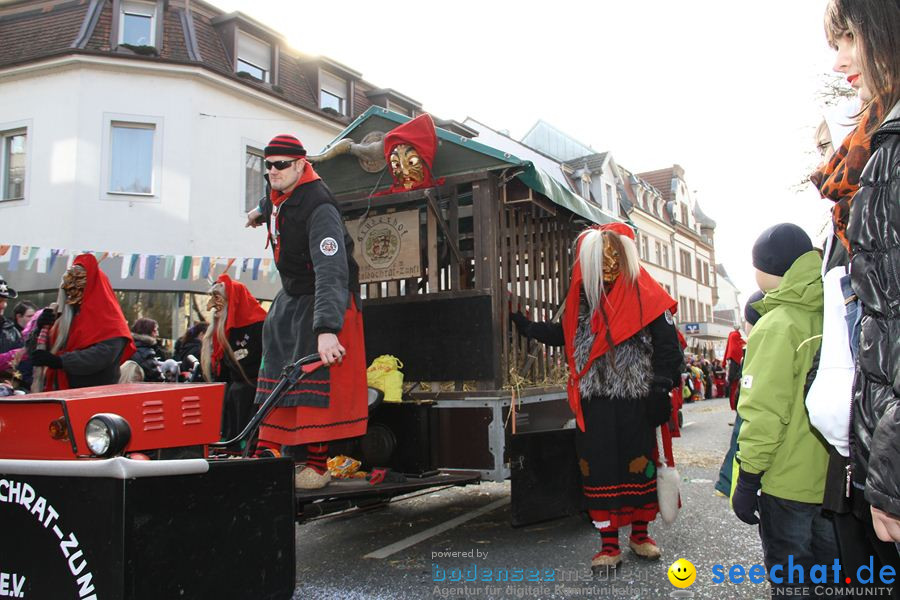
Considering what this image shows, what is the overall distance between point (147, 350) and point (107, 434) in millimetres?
5757

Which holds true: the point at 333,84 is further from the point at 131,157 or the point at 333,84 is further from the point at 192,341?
the point at 192,341

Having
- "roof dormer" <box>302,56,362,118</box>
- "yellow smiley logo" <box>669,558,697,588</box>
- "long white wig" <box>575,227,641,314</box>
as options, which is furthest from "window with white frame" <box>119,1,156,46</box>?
"yellow smiley logo" <box>669,558,697,588</box>

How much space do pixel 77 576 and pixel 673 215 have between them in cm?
4797

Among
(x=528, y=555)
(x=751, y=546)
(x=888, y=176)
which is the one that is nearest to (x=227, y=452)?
(x=528, y=555)

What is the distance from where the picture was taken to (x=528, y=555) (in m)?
4.19

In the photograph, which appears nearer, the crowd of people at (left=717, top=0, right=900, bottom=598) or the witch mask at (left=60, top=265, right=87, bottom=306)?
the crowd of people at (left=717, top=0, right=900, bottom=598)

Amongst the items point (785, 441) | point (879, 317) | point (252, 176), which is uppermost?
point (252, 176)

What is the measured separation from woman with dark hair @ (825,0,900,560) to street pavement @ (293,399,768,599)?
2293mm

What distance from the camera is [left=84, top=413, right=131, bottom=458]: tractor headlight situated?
2.25 meters

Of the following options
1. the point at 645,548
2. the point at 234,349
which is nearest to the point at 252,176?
the point at 234,349

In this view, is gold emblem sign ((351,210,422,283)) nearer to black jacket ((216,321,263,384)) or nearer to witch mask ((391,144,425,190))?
witch mask ((391,144,425,190))

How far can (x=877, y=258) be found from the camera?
1.50 meters

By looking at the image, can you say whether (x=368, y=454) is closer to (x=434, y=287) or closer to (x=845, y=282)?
(x=434, y=287)

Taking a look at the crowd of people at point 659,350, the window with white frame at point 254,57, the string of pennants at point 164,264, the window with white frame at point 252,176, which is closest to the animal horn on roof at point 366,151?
the crowd of people at point 659,350
